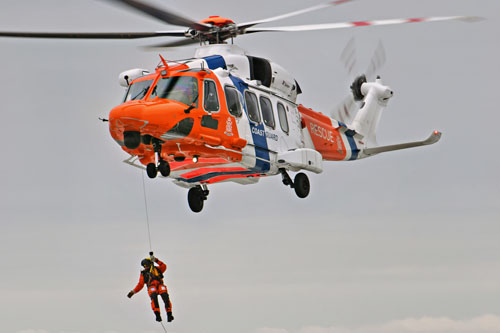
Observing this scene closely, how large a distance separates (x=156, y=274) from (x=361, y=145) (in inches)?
253

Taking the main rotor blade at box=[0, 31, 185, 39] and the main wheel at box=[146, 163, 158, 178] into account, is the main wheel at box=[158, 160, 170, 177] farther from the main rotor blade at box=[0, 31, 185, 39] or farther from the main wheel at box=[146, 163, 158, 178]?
the main rotor blade at box=[0, 31, 185, 39]

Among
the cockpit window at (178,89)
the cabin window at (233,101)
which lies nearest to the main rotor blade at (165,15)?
the cockpit window at (178,89)

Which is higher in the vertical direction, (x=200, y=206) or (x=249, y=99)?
(x=249, y=99)

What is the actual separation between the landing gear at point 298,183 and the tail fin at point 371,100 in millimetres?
4140

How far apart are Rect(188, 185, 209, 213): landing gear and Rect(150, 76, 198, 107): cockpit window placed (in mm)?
2994

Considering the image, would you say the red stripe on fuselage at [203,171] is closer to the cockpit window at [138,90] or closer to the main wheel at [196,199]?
the main wheel at [196,199]

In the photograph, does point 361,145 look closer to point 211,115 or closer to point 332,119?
point 332,119

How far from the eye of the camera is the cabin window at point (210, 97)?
61.5 feet

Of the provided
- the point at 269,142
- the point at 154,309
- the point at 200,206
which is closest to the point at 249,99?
the point at 269,142

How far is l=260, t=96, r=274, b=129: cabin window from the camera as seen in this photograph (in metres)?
20.2

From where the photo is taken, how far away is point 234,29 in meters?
20.6

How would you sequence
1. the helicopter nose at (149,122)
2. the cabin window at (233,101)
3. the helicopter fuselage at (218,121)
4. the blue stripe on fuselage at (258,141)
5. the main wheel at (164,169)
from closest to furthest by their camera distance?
the helicopter nose at (149,122) < the helicopter fuselage at (218,121) < the main wheel at (164,169) < the cabin window at (233,101) < the blue stripe on fuselage at (258,141)

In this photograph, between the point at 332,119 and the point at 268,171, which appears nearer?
the point at 268,171

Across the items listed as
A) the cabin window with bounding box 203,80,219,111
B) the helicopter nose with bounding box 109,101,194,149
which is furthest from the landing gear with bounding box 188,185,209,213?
the helicopter nose with bounding box 109,101,194,149
